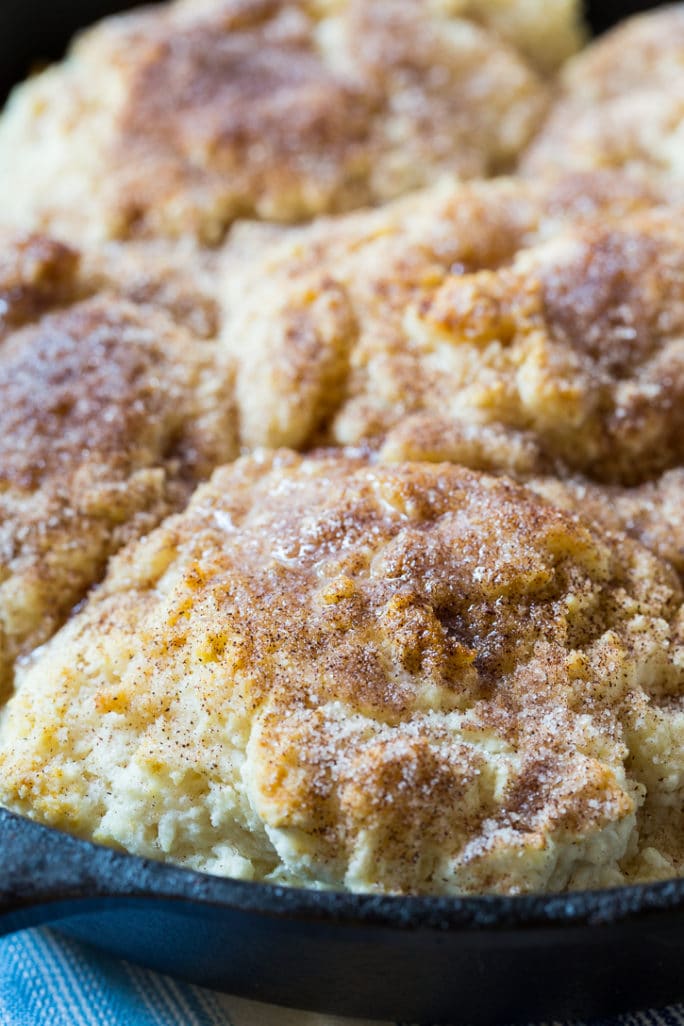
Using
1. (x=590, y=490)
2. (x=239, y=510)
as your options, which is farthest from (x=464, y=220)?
(x=239, y=510)

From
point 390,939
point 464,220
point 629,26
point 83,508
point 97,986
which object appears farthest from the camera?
point 629,26

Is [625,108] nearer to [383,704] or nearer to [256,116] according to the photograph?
[256,116]

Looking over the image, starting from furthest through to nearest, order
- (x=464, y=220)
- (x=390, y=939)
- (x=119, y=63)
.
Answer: (x=119, y=63) < (x=464, y=220) < (x=390, y=939)

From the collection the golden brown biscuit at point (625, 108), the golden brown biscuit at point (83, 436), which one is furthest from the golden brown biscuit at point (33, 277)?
the golden brown biscuit at point (625, 108)

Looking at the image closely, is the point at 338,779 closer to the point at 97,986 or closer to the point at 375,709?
the point at 375,709

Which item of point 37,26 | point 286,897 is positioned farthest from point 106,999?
point 37,26

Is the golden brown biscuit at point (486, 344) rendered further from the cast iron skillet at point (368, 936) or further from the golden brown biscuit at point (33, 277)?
the cast iron skillet at point (368, 936)
